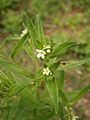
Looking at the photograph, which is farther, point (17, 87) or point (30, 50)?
point (30, 50)

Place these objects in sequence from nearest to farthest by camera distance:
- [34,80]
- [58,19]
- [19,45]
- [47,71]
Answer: [47,71]
[34,80]
[19,45]
[58,19]

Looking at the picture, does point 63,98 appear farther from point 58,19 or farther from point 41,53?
point 58,19

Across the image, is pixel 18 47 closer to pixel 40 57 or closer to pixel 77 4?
pixel 40 57

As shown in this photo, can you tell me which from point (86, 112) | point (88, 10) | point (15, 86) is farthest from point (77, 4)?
point (15, 86)

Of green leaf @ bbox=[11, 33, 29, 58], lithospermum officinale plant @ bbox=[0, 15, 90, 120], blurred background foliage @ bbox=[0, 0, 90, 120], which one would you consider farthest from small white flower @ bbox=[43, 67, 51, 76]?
blurred background foliage @ bbox=[0, 0, 90, 120]

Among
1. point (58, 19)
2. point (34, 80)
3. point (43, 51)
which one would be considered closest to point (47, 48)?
point (43, 51)

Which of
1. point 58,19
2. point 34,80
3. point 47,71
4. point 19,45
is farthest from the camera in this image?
point 58,19
